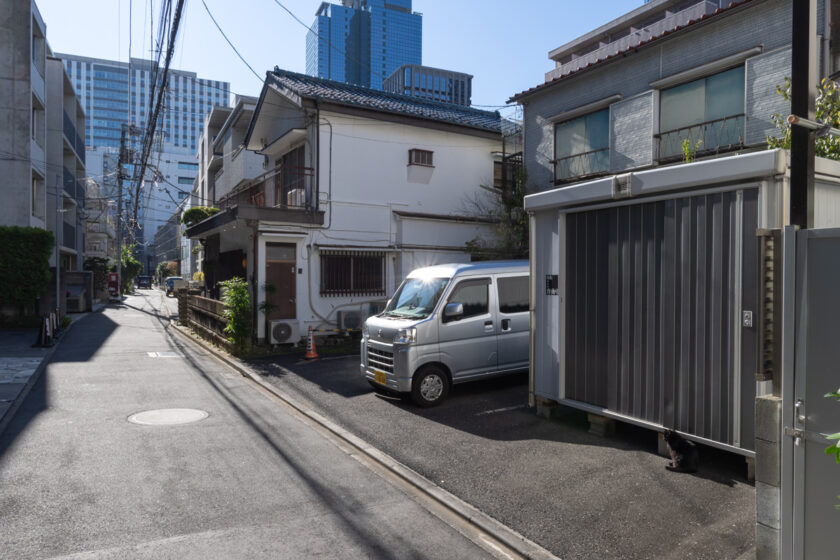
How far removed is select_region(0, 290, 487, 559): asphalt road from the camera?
13.8 feet

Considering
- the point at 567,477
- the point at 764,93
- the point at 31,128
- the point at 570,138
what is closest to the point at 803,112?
the point at 567,477

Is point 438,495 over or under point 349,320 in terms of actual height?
under

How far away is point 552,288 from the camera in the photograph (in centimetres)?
726

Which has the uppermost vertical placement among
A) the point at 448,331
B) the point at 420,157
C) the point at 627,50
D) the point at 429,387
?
the point at 627,50

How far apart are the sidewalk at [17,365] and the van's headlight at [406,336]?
5635 millimetres

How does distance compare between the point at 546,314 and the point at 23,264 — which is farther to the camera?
the point at 23,264

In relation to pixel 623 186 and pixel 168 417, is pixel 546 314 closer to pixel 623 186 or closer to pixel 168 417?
pixel 623 186

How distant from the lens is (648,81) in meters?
13.1

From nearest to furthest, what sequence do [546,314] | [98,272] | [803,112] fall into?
[803,112] < [546,314] < [98,272]

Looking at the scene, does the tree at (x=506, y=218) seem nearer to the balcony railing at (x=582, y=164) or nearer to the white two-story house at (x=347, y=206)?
the white two-story house at (x=347, y=206)

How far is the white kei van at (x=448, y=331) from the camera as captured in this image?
8.33 m

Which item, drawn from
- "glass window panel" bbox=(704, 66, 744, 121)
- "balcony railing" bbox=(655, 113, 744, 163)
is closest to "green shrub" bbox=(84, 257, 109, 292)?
"balcony railing" bbox=(655, 113, 744, 163)

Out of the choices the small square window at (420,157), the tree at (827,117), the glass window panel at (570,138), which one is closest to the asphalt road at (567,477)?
the tree at (827,117)

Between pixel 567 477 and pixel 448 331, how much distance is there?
3.47 metres
